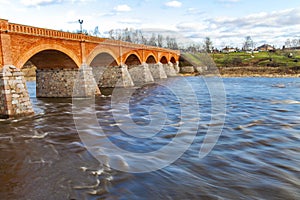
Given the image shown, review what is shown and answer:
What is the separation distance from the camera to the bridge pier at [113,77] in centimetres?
3328

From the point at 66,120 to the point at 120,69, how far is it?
58.6ft

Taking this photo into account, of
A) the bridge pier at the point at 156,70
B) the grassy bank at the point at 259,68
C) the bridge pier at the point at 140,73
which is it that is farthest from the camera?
the grassy bank at the point at 259,68

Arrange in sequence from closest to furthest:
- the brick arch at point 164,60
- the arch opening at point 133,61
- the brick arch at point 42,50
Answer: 1. the brick arch at point 42,50
2. the arch opening at point 133,61
3. the brick arch at point 164,60

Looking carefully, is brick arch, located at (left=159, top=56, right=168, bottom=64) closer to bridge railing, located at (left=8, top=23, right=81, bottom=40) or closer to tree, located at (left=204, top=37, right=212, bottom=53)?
bridge railing, located at (left=8, top=23, right=81, bottom=40)

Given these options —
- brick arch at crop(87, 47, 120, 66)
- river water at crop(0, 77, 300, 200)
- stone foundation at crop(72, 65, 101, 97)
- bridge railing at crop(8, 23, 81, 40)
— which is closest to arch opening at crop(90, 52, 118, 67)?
brick arch at crop(87, 47, 120, 66)

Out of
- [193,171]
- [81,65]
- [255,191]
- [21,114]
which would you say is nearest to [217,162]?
[193,171]

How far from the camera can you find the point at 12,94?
15.5 m

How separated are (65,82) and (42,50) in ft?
18.1

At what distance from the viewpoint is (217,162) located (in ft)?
28.9

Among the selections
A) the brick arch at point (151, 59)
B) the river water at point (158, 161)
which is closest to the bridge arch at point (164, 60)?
the brick arch at point (151, 59)

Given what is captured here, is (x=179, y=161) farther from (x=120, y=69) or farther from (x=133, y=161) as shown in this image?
(x=120, y=69)

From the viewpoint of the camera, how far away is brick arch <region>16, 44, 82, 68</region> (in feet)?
57.4

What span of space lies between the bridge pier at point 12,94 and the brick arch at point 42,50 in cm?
139

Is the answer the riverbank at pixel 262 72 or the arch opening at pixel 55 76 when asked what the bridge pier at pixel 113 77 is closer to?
the arch opening at pixel 55 76
